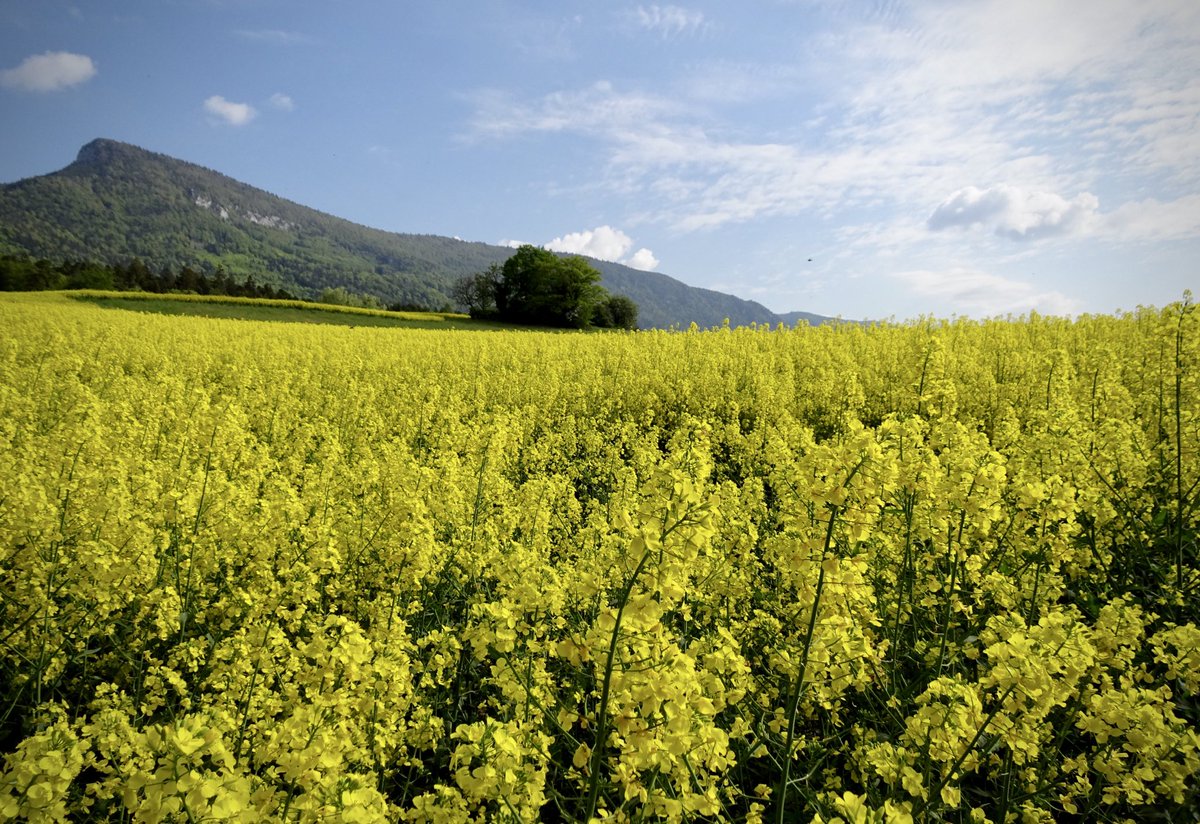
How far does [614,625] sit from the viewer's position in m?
1.80

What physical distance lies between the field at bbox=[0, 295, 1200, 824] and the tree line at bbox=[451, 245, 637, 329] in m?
48.8

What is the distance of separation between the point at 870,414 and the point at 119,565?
9.78m

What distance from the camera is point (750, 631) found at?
343 cm

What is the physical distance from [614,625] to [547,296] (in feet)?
183

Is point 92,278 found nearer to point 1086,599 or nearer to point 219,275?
point 219,275

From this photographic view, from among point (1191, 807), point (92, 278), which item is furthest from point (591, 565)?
point (92, 278)

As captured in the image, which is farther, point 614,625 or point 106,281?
point 106,281

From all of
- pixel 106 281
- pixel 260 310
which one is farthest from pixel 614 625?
pixel 106 281

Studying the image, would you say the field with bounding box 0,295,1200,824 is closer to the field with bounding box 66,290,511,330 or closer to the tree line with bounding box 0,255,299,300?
the field with bounding box 66,290,511,330

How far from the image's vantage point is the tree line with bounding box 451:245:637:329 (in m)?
55.7

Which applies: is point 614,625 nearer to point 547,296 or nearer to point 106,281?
point 547,296

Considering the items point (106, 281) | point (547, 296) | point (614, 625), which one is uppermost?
point (547, 296)

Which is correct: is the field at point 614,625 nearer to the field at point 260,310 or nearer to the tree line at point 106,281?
the field at point 260,310

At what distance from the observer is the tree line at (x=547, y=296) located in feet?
183
